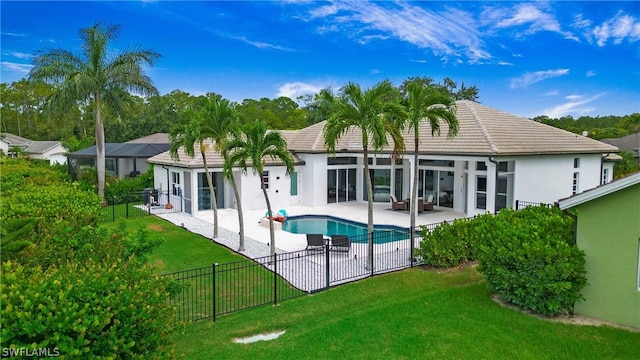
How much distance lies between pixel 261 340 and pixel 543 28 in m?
24.8

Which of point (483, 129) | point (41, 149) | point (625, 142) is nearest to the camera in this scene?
point (483, 129)

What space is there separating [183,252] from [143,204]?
12.1m

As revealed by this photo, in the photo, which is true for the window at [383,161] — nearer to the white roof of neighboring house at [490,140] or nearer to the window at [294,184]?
the white roof of neighboring house at [490,140]

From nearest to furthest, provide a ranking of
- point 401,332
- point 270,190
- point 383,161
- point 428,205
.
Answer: point 401,332 < point 428,205 < point 270,190 < point 383,161

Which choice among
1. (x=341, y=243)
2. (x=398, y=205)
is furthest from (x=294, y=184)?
(x=341, y=243)

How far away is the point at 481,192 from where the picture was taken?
20.3 meters

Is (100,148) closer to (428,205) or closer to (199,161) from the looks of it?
(199,161)

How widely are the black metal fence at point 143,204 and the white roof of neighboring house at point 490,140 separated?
811 cm

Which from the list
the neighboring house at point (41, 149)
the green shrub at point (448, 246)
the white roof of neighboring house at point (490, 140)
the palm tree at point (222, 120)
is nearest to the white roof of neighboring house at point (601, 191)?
the green shrub at point (448, 246)

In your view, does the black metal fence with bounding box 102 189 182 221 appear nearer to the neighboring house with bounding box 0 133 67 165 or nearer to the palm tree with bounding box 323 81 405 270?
the palm tree with bounding box 323 81 405 270

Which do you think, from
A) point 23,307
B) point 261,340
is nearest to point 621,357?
point 261,340

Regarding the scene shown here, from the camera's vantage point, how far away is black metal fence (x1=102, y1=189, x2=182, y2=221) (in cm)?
2279

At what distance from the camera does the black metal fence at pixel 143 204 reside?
22.8 m

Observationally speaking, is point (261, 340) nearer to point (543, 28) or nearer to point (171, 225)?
point (171, 225)
